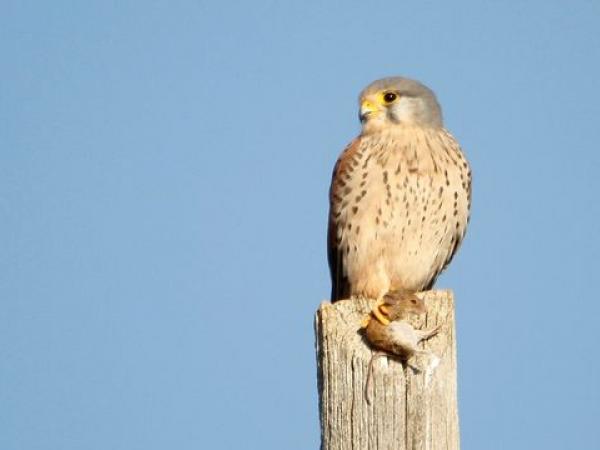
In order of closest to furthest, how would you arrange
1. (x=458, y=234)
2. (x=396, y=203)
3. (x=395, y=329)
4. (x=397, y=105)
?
(x=395, y=329) → (x=396, y=203) → (x=458, y=234) → (x=397, y=105)

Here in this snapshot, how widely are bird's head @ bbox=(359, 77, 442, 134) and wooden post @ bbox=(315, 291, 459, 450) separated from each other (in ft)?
8.51

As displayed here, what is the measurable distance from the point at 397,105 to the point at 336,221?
83 cm

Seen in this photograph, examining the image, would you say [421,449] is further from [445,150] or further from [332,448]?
[445,150]

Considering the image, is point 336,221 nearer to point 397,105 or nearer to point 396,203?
point 396,203

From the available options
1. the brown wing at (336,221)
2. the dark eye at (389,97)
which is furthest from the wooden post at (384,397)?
the dark eye at (389,97)

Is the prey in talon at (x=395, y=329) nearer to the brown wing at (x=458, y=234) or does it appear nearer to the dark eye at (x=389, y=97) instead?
the brown wing at (x=458, y=234)

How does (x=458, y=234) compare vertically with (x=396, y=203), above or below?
below

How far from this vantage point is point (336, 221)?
567cm

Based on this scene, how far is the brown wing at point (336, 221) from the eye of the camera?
5625 millimetres

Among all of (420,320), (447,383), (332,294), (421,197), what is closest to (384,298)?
(420,320)

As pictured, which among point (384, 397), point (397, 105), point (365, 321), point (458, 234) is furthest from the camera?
point (397, 105)

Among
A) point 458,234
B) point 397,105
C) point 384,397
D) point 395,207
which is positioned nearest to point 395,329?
point 384,397

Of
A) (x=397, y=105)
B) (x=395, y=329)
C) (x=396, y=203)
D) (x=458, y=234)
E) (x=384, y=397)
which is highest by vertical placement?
(x=397, y=105)

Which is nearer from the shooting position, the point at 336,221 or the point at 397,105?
the point at 336,221
